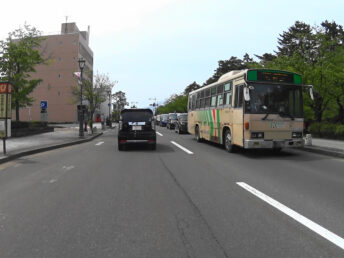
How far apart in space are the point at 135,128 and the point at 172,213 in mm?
9389

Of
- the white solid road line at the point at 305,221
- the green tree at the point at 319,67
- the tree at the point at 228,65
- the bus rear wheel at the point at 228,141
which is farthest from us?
the tree at the point at 228,65

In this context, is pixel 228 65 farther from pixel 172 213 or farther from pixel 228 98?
pixel 172 213

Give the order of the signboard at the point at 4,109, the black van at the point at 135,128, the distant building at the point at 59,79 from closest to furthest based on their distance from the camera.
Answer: the signboard at the point at 4,109 < the black van at the point at 135,128 < the distant building at the point at 59,79

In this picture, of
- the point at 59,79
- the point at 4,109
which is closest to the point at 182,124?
the point at 4,109

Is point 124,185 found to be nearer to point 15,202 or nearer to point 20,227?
point 15,202

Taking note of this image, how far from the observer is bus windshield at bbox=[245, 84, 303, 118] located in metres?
10.9

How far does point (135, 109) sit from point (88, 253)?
1099cm

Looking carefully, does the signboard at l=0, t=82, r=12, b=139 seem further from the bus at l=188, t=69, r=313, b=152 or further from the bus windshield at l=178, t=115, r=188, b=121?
the bus windshield at l=178, t=115, r=188, b=121

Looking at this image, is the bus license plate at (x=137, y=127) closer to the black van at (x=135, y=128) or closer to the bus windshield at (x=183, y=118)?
the black van at (x=135, y=128)

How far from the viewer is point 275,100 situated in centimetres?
1109

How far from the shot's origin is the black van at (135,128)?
536 inches

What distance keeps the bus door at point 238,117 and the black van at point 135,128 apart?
3.79 metres

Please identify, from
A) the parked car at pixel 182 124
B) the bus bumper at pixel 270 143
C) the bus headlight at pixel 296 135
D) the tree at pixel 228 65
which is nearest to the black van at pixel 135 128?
the bus bumper at pixel 270 143

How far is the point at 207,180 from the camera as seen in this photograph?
690 cm
